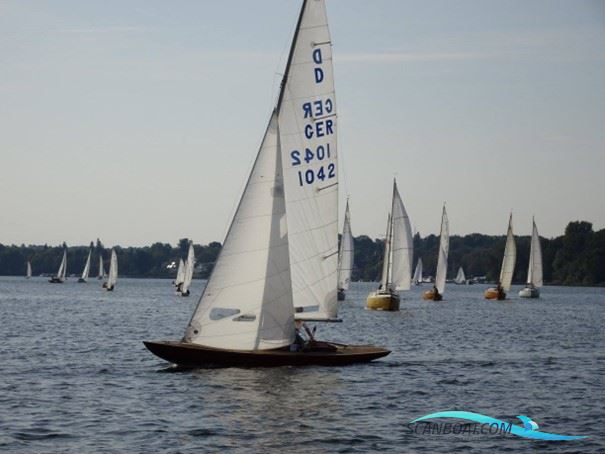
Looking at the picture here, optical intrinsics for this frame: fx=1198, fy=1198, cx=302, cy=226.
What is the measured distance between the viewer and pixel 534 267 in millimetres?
164625

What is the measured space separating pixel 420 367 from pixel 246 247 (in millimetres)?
11152

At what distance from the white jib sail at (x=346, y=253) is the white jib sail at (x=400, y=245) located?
44.5ft

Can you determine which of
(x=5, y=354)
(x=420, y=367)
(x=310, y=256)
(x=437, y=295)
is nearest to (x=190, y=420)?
(x=310, y=256)

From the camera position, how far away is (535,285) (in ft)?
561

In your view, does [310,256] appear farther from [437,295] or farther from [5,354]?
[437,295]

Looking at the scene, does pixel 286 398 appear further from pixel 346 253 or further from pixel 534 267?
pixel 534 267

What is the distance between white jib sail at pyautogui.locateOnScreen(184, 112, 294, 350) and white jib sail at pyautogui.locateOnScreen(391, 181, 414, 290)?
202ft

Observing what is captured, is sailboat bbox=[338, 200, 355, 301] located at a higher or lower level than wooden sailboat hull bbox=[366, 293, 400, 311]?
higher

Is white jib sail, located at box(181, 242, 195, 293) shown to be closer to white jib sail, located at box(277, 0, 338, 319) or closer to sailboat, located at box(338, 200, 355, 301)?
sailboat, located at box(338, 200, 355, 301)

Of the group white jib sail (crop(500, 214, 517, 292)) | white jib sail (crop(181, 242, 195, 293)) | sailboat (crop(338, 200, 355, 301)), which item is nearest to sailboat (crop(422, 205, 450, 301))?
sailboat (crop(338, 200, 355, 301))

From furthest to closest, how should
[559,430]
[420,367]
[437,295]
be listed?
[437,295]
[420,367]
[559,430]

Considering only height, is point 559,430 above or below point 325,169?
below

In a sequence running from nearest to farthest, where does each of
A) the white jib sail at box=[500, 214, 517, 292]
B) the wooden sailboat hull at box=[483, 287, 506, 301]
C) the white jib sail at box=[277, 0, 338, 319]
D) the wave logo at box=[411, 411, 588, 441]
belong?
1. the wave logo at box=[411, 411, 588, 441]
2. the white jib sail at box=[277, 0, 338, 319]
3. the white jib sail at box=[500, 214, 517, 292]
4. the wooden sailboat hull at box=[483, 287, 506, 301]

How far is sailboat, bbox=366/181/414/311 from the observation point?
353 feet
